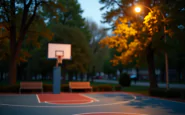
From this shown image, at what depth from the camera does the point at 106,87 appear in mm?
24844

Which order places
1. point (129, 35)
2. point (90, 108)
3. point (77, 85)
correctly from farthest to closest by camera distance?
point (77, 85) → point (129, 35) → point (90, 108)

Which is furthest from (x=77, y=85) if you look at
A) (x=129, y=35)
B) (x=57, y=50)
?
(x=129, y=35)

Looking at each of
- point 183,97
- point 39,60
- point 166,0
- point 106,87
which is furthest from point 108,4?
point 39,60

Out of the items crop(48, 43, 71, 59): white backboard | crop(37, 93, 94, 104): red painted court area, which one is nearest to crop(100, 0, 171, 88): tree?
crop(48, 43, 71, 59): white backboard

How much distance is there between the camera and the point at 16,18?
81.3 ft

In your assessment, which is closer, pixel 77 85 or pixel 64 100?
pixel 64 100

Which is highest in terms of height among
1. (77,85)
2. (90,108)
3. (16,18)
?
(16,18)

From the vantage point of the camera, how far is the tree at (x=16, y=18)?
78.4 feet

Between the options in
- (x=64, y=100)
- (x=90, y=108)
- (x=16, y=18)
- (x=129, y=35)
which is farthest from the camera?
(x=16, y=18)

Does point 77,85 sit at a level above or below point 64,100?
above

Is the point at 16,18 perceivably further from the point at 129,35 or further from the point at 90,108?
the point at 90,108

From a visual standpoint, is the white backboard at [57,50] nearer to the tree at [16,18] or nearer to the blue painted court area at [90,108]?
the tree at [16,18]

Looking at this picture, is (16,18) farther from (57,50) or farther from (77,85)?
(77,85)

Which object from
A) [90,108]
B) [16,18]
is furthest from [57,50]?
[90,108]
